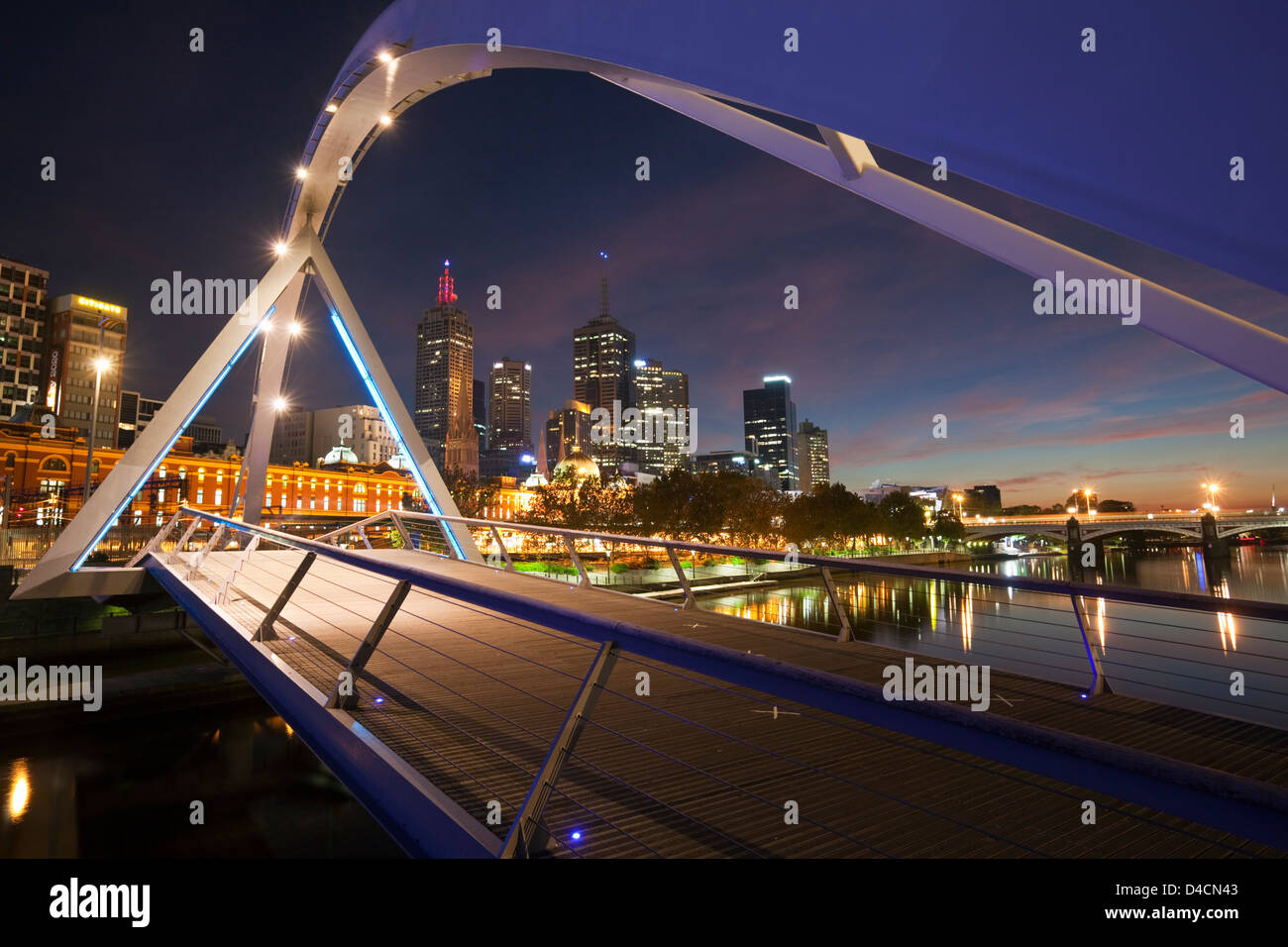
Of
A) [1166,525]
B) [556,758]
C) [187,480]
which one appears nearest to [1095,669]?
[556,758]

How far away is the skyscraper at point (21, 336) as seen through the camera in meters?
78.6

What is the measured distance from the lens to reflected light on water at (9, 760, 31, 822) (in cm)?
1089

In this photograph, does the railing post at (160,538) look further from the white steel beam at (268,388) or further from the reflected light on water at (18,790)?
the reflected light on water at (18,790)

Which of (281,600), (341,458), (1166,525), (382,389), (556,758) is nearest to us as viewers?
(556,758)

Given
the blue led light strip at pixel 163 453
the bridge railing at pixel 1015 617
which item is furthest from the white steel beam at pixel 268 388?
the bridge railing at pixel 1015 617

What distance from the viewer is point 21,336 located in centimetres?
8000

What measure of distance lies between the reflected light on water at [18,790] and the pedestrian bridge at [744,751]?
8519mm

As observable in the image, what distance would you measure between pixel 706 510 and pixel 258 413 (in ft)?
105

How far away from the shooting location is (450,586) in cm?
287

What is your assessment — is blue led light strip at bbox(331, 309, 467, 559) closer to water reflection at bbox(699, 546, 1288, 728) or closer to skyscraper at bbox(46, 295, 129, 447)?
water reflection at bbox(699, 546, 1288, 728)

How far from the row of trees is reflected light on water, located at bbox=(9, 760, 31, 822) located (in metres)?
36.5

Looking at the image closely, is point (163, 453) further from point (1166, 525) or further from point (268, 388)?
point (1166, 525)

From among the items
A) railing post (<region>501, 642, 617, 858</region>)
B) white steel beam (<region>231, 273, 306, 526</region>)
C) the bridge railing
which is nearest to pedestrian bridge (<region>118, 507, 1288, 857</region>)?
railing post (<region>501, 642, 617, 858</region>)
